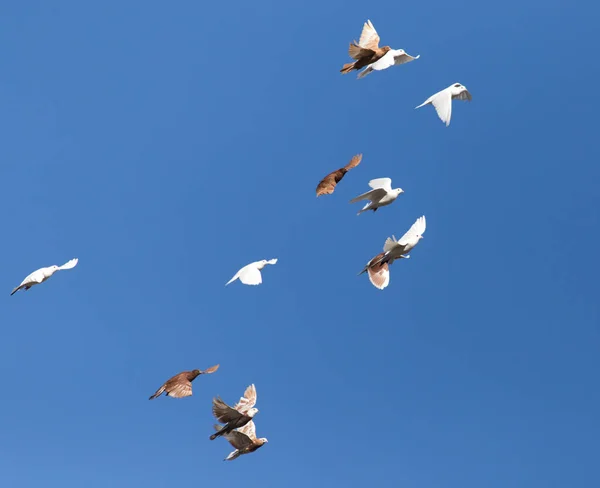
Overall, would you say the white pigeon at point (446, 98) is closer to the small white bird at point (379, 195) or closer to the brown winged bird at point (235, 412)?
the small white bird at point (379, 195)

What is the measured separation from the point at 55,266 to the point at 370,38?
1173cm

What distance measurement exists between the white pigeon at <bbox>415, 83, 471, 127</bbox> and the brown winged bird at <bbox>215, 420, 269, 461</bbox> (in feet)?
34.6

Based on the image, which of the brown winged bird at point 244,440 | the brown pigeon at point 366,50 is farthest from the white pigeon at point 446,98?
the brown winged bird at point 244,440

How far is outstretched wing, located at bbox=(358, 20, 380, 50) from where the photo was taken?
49.0 metres

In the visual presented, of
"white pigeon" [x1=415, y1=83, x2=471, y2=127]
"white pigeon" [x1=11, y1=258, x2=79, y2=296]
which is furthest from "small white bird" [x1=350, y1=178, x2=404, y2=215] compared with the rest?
"white pigeon" [x1=11, y1=258, x2=79, y2=296]

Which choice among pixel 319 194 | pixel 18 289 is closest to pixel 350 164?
pixel 319 194

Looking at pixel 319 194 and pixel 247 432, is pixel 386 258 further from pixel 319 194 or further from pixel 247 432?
pixel 247 432

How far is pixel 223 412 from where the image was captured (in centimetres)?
4750

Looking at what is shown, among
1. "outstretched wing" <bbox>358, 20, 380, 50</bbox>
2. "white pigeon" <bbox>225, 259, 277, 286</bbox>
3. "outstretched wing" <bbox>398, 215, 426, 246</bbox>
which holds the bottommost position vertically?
"white pigeon" <bbox>225, 259, 277, 286</bbox>

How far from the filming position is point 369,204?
48.8m

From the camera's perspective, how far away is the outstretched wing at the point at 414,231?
161ft

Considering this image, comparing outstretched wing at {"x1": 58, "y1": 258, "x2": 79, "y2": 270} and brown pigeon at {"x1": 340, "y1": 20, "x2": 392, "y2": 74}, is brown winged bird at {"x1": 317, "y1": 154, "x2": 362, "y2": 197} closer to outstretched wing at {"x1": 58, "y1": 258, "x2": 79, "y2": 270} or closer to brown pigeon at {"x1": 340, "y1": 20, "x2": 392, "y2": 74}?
brown pigeon at {"x1": 340, "y1": 20, "x2": 392, "y2": 74}

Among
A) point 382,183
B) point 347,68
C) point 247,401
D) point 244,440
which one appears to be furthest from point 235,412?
point 347,68

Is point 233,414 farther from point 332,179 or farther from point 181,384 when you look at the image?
point 332,179
